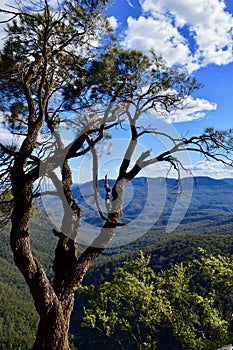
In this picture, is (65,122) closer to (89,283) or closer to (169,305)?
(169,305)

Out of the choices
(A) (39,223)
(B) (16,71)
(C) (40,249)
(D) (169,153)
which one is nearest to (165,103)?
(D) (169,153)

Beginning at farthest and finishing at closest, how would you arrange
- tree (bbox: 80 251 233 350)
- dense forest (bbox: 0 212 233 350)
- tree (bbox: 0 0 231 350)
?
dense forest (bbox: 0 212 233 350)
tree (bbox: 80 251 233 350)
tree (bbox: 0 0 231 350)

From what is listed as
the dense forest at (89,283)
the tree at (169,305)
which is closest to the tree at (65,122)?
the tree at (169,305)

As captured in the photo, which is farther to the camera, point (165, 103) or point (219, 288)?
point (219, 288)

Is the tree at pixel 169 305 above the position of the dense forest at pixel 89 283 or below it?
above

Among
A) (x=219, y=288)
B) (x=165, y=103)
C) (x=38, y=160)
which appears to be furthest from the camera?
(x=219, y=288)

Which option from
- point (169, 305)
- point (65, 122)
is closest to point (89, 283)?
point (169, 305)

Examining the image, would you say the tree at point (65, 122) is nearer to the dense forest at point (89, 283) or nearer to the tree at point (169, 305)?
the tree at point (169, 305)

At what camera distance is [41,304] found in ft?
11.4

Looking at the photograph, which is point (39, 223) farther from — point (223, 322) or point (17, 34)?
point (223, 322)

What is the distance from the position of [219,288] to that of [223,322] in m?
0.95

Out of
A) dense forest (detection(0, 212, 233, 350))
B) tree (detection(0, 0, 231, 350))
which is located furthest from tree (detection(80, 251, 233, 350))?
dense forest (detection(0, 212, 233, 350))

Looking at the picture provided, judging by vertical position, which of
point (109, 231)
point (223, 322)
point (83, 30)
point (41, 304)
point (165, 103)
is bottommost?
point (223, 322)

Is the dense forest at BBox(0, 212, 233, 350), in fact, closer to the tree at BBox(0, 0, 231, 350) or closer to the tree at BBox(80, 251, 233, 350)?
the tree at BBox(80, 251, 233, 350)
